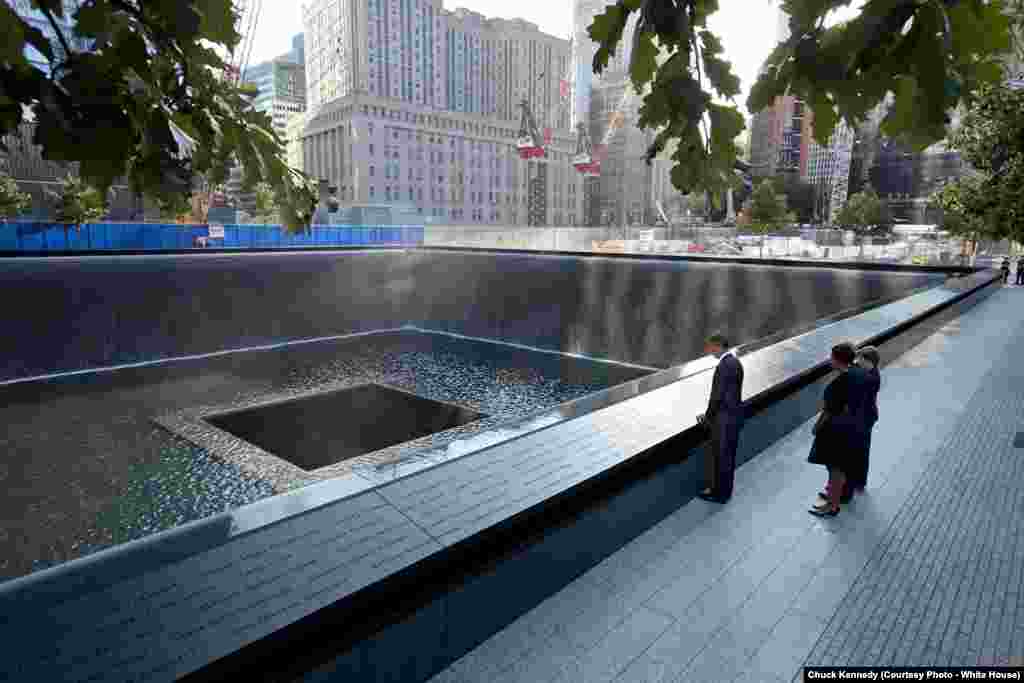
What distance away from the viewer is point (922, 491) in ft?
19.9

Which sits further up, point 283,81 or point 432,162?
point 283,81

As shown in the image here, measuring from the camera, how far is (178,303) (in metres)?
23.1

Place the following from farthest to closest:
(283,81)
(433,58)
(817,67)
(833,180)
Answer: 1. (283,81)
2. (433,58)
3. (833,180)
4. (817,67)

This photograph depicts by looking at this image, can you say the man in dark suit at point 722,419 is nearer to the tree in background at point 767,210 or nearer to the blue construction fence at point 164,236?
the blue construction fence at point 164,236

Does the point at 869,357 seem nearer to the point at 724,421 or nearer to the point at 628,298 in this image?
the point at 724,421

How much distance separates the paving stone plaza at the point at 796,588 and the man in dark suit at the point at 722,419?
224 mm

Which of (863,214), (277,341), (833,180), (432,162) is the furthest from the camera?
(432,162)

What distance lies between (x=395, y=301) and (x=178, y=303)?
388 inches

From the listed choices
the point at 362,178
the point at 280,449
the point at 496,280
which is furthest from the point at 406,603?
the point at 362,178

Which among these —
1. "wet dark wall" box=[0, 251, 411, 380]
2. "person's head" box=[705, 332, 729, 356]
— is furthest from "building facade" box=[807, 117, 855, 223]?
"person's head" box=[705, 332, 729, 356]

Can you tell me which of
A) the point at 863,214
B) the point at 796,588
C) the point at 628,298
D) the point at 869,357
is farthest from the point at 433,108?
the point at 796,588

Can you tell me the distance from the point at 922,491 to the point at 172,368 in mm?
21917

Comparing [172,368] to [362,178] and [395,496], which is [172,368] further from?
[362,178]

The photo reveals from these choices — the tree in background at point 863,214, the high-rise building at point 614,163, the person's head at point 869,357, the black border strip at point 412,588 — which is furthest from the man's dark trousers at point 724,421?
the high-rise building at point 614,163
